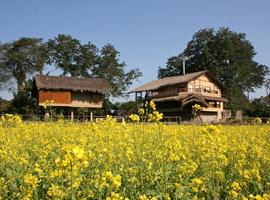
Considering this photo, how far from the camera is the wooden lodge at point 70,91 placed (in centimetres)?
3997

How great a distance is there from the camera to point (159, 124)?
6078 millimetres

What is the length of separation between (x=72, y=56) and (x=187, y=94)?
641 inches

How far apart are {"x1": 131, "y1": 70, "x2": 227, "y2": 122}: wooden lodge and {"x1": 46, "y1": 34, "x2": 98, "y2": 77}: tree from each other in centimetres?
716

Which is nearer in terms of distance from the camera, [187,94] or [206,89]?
[187,94]

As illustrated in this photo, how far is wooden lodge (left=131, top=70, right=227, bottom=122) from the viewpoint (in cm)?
4425

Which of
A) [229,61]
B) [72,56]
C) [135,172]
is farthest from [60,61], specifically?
[135,172]

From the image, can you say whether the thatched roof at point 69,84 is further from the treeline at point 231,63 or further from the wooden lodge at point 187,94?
the treeline at point 231,63

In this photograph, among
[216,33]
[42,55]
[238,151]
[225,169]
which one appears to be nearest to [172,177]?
[225,169]

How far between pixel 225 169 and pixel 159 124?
3.50ft

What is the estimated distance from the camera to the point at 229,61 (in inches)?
2373

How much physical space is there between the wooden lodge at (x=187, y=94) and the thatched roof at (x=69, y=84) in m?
7.44

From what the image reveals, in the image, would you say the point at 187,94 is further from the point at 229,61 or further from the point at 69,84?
the point at 229,61

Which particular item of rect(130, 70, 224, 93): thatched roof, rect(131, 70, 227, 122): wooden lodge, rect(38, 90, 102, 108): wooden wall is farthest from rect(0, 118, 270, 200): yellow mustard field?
rect(130, 70, 224, 93): thatched roof

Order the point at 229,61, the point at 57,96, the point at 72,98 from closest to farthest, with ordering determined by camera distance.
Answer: the point at 57,96 → the point at 72,98 → the point at 229,61
